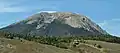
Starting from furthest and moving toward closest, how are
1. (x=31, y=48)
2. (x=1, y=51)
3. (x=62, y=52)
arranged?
(x=62, y=52) → (x=31, y=48) → (x=1, y=51)

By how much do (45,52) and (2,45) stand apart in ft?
78.2

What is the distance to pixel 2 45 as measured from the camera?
563ft

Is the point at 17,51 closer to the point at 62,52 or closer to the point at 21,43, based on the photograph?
the point at 21,43

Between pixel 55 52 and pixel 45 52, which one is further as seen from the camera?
pixel 55 52

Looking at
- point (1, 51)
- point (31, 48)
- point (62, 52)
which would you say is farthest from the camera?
point (62, 52)

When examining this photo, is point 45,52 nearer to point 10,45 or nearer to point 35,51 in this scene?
point 35,51

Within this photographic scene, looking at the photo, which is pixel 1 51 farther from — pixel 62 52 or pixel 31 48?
pixel 62 52

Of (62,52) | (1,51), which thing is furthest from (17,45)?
(62,52)

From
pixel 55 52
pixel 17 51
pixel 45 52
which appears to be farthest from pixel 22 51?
pixel 55 52

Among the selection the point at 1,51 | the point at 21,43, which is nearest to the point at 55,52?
the point at 21,43

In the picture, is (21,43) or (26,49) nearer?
(26,49)

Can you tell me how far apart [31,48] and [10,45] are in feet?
39.2

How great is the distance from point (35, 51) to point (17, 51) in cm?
1028

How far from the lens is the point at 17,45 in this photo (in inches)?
6939
